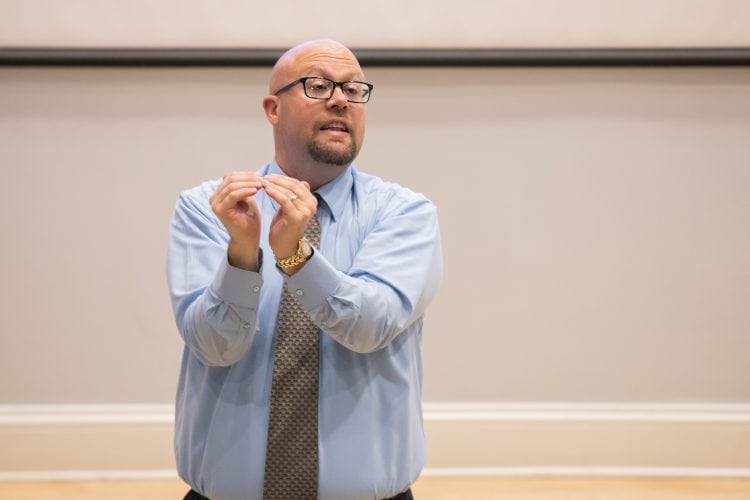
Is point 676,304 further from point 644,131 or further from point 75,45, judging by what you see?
point 75,45

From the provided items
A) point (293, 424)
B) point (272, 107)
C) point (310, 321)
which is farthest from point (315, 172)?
point (293, 424)

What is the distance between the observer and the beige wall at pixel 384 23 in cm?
286

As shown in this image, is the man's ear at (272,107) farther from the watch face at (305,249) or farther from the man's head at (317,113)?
the watch face at (305,249)

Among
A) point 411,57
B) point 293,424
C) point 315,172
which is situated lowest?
point 293,424

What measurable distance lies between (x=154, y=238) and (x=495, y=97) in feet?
3.97

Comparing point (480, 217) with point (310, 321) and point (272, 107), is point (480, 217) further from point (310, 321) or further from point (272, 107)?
point (310, 321)

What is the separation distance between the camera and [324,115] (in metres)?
1.55

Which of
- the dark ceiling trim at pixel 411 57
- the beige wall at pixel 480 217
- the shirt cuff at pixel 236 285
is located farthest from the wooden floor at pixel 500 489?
the shirt cuff at pixel 236 285

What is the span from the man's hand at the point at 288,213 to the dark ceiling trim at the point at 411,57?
161 cm

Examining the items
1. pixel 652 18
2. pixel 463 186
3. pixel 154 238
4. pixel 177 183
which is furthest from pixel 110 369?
pixel 652 18

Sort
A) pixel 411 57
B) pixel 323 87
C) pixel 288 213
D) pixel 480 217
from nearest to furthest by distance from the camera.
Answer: pixel 288 213
pixel 323 87
pixel 411 57
pixel 480 217

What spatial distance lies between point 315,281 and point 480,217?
172 centimetres

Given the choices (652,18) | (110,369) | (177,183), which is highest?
(652,18)

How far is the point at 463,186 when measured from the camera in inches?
117
